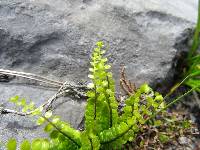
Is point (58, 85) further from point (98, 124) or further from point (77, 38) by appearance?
point (98, 124)

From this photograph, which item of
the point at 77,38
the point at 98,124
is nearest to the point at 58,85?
the point at 77,38

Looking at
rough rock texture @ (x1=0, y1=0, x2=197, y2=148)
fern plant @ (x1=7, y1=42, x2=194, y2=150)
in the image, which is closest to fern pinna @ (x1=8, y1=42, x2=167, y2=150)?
fern plant @ (x1=7, y1=42, x2=194, y2=150)

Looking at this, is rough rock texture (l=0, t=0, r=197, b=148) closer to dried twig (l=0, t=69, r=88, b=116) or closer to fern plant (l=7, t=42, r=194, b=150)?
dried twig (l=0, t=69, r=88, b=116)

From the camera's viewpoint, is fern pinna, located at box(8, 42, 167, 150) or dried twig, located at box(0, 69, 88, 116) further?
dried twig, located at box(0, 69, 88, 116)

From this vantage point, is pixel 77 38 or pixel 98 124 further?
pixel 77 38

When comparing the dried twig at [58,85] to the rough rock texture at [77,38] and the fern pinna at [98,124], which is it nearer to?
the rough rock texture at [77,38]

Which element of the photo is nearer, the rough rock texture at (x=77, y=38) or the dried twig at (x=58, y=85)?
the dried twig at (x=58, y=85)

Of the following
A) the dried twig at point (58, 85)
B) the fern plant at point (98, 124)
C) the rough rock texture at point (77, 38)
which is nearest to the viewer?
the fern plant at point (98, 124)

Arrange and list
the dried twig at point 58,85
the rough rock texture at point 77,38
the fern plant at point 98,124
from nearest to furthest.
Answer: the fern plant at point 98,124, the dried twig at point 58,85, the rough rock texture at point 77,38

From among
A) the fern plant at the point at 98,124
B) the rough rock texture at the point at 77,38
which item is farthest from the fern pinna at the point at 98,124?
the rough rock texture at the point at 77,38
